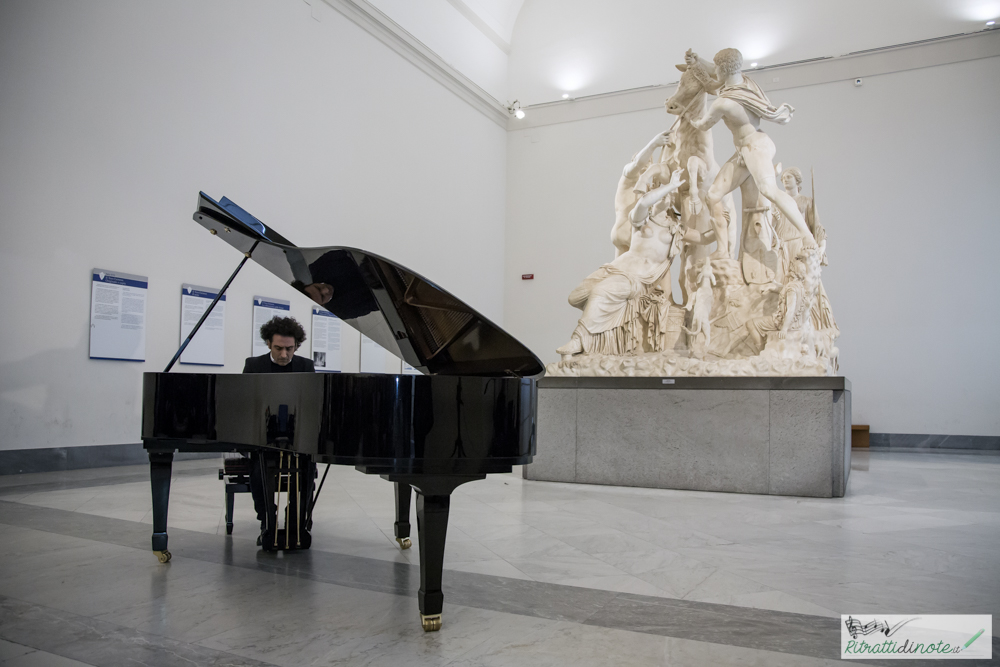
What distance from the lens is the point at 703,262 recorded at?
706 cm

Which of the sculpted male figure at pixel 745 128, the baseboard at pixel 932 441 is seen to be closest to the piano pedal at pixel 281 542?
the sculpted male figure at pixel 745 128

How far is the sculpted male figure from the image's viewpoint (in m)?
6.50

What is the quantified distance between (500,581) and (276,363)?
1.82 m

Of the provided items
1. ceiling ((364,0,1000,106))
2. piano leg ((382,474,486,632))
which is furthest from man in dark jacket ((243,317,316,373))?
ceiling ((364,0,1000,106))

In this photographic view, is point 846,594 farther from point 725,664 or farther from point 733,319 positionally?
point 733,319

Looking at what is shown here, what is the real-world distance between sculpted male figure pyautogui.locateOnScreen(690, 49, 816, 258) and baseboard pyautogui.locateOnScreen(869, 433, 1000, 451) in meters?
6.32

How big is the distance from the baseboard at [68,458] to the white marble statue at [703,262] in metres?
4.27

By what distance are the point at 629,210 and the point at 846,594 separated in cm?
479

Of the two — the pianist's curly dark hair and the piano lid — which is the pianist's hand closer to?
the piano lid

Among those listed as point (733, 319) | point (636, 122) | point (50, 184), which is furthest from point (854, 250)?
point (50, 184)

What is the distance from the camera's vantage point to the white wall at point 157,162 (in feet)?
20.8

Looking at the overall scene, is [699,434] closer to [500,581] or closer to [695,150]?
[695,150]

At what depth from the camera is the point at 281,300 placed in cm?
909

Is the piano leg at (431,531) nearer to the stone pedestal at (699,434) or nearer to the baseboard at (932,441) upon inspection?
the stone pedestal at (699,434)
